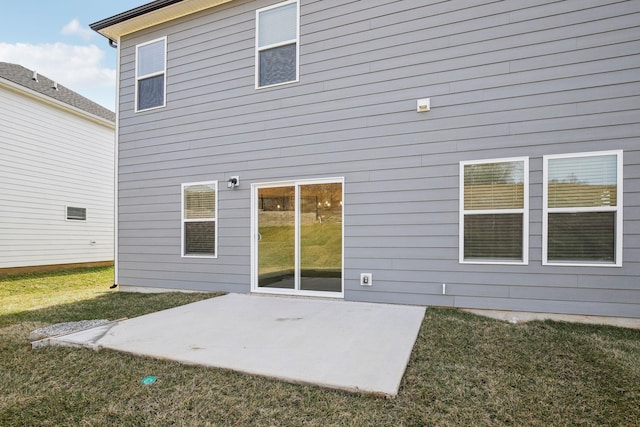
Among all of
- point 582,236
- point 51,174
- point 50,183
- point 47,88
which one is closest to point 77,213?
point 50,183

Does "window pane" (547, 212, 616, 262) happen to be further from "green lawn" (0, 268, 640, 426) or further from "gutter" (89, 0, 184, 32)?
"gutter" (89, 0, 184, 32)

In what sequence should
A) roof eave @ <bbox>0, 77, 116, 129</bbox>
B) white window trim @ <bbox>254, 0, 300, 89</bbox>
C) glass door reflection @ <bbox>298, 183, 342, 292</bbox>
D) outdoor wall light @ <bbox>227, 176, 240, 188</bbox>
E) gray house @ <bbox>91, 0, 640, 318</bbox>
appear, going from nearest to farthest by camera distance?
gray house @ <bbox>91, 0, 640, 318</bbox>, glass door reflection @ <bbox>298, 183, 342, 292</bbox>, white window trim @ <bbox>254, 0, 300, 89</bbox>, outdoor wall light @ <bbox>227, 176, 240, 188</bbox>, roof eave @ <bbox>0, 77, 116, 129</bbox>

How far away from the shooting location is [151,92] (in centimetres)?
691

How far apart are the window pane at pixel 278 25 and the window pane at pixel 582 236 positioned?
15.6 ft

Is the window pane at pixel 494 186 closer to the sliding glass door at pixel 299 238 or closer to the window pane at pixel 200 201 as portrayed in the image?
the sliding glass door at pixel 299 238

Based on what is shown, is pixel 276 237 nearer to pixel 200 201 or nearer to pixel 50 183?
pixel 200 201

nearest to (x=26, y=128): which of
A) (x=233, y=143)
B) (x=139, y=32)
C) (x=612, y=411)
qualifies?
(x=139, y=32)

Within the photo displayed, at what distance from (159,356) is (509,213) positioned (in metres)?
4.31

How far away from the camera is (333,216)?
5.34 meters

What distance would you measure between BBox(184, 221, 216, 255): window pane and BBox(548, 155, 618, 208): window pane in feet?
17.3

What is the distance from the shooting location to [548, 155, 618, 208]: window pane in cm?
397

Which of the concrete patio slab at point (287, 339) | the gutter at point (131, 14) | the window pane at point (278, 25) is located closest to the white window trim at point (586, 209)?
the concrete patio slab at point (287, 339)

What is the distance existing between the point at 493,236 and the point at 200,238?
4.92 meters

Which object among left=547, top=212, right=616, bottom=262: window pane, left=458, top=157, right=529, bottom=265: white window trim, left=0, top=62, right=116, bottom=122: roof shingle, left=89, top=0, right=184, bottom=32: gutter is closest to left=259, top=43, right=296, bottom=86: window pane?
left=89, top=0, right=184, bottom=32: gutter
